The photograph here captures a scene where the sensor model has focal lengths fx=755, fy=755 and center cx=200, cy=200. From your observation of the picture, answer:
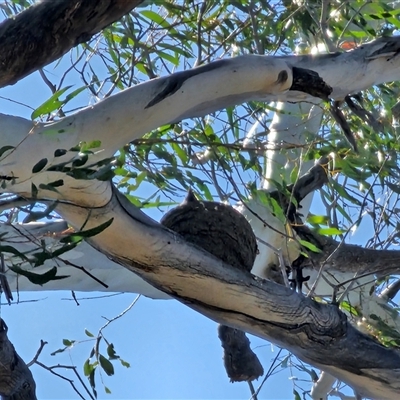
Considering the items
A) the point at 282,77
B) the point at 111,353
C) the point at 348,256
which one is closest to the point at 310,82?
the point at 282,77

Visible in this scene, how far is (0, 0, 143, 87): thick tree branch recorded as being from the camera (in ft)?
3.60

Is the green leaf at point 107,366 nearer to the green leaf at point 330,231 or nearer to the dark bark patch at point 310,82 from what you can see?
the green leaf at point 330,231

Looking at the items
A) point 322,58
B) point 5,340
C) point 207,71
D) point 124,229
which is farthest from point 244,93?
point 5,340

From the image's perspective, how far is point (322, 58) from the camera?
1435 millimetres

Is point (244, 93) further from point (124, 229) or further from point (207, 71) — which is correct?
point (124, 229)

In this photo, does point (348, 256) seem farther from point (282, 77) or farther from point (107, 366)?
point (282, 77)

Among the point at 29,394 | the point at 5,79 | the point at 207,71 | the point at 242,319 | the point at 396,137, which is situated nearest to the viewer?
the point at 5,79

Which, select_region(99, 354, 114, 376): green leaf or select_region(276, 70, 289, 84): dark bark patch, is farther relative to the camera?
select_region(99, 354, 114, 376): green leaf

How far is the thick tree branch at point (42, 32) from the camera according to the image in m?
1.10

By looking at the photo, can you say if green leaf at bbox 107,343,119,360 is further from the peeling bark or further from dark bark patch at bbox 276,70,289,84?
dark bark patch at bbox 276,70,289,84

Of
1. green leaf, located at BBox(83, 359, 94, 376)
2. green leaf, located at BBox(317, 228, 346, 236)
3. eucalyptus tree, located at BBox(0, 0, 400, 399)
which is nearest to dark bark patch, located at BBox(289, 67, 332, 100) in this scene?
eucalyptus tree, located at BBox(0, 0, 400, 399)

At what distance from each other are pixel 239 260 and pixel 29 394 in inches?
19.5

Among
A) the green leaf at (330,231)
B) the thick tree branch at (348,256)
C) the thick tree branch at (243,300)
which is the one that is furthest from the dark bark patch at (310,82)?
the thick tree branch at (348,256)

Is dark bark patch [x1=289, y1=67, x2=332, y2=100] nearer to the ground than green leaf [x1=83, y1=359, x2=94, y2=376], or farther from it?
farther from it
